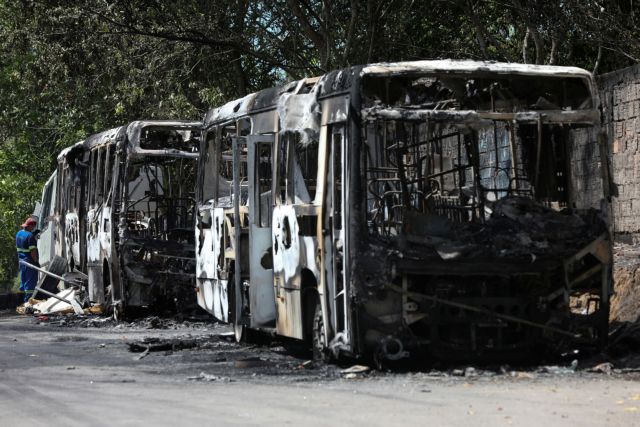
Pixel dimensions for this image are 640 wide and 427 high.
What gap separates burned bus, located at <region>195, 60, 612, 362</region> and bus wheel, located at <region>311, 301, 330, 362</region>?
0.08 feet

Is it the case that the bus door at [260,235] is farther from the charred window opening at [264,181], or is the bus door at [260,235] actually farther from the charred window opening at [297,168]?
the charred window opening at [297,168]

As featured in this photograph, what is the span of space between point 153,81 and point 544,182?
49.9 feet

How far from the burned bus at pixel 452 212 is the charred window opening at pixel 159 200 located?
724cm

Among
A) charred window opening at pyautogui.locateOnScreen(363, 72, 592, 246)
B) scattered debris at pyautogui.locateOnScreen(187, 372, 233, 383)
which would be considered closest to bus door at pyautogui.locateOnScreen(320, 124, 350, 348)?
charred window opening at pyautogui.locateOnScreen(363, 72, 592, 246)

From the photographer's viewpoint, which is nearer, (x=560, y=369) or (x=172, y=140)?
(x=560, y=369)

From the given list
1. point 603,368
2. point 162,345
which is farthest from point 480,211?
point 162,345

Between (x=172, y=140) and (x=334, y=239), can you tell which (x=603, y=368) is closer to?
(x=334, y=239)

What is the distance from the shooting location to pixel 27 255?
963 inches

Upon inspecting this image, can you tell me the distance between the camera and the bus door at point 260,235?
1264 cm

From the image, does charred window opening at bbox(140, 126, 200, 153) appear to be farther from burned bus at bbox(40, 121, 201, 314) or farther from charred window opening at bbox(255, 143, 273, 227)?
charred window opening at bbox(255, 143, 273, 227)

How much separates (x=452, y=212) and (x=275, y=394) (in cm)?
254

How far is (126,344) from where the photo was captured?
48.4 feet

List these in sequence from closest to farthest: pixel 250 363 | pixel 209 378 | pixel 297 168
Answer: pixel 209 378 → pixel 250 363 → pixel 297 168

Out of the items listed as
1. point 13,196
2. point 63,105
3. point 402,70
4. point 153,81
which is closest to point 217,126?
point 402,70
